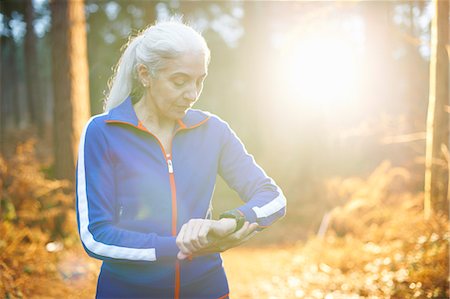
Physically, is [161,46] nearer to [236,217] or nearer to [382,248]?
[236,217]

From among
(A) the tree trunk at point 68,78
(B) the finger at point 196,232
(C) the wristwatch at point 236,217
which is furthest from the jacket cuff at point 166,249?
(A) the tree trunk at point 68,78

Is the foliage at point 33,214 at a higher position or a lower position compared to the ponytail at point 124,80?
lower

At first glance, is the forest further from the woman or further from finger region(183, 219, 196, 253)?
finger region(183, 219, 196, 253)

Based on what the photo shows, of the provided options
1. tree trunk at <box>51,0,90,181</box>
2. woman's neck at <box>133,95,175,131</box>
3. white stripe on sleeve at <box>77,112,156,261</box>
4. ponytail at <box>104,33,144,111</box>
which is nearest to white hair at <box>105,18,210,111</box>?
ponytail at <box>104,33,144,111</box>

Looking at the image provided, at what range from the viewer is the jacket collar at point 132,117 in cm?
199

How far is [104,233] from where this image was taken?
1.79m

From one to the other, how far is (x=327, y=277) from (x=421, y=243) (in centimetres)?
131

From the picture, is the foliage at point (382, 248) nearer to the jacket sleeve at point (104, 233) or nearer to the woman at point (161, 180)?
the woman at point (161, 180)

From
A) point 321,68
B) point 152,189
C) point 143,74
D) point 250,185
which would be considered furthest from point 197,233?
point 321,68

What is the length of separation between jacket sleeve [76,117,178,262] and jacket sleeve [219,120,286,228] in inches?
15.9

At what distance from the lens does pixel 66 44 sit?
21.6 ft

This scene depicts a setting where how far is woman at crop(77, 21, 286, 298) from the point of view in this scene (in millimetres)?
1805

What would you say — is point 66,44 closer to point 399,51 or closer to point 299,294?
point 299,294

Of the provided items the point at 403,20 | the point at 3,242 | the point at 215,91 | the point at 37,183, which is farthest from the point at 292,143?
the point at 3,242
